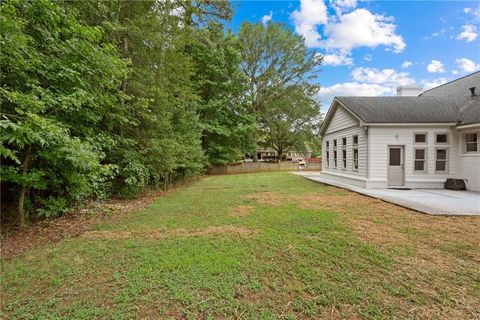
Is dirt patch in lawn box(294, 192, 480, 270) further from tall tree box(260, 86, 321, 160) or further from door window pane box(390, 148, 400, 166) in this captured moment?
tall tree box(260, 86, 321, 160)

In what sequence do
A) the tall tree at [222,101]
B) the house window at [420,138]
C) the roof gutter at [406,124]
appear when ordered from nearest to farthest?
1. the roof gutter at [406,124]
2. the house window at [420,138]
3. the tall tree at [222,101]

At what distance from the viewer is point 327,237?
3.88 metres

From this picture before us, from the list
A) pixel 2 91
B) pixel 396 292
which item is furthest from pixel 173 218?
pixel 396 292

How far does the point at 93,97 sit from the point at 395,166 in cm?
1129

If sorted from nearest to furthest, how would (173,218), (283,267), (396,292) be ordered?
(396,292) → (283,267) → (173,218)

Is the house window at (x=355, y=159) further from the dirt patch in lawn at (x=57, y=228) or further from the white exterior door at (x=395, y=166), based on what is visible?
the dirt patch in lawn at (x=57, y=228)

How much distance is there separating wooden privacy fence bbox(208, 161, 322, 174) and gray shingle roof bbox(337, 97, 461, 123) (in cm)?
1265

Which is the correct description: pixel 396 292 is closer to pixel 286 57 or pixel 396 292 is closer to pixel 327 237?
pixel 327 237

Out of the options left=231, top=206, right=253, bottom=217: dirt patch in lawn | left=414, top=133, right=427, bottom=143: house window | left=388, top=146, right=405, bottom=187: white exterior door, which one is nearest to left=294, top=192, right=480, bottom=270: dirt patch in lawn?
left=231, top=206, right=253, bottom=217: dirt patch in lawn

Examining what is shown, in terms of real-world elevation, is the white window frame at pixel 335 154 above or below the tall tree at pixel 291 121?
below

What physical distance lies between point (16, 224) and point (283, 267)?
4924mm

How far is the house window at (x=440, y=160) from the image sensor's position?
959cm

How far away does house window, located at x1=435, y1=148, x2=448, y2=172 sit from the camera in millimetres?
9586

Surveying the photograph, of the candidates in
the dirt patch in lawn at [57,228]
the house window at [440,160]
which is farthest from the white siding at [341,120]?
the dirt patch in lawn at [57,228]
